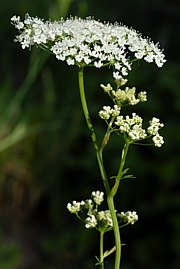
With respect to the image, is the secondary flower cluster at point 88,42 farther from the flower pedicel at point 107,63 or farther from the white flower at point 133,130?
the white flower at point 133,130

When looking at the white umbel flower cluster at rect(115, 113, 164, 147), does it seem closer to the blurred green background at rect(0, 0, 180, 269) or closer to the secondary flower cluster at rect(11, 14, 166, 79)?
the secondary flower cluster at rect(11, 14, 166, 79)

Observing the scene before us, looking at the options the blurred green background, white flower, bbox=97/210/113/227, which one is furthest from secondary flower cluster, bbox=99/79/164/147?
the blurred green background

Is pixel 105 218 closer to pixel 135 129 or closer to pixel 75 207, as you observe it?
pixel 75 207

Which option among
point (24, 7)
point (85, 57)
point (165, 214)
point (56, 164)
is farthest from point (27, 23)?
point (24, 7)

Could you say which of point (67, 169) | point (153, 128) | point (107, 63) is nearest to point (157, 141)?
point (153, 128)

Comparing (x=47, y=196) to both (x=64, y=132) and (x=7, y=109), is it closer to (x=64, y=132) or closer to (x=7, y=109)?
(x=64, y=132)
